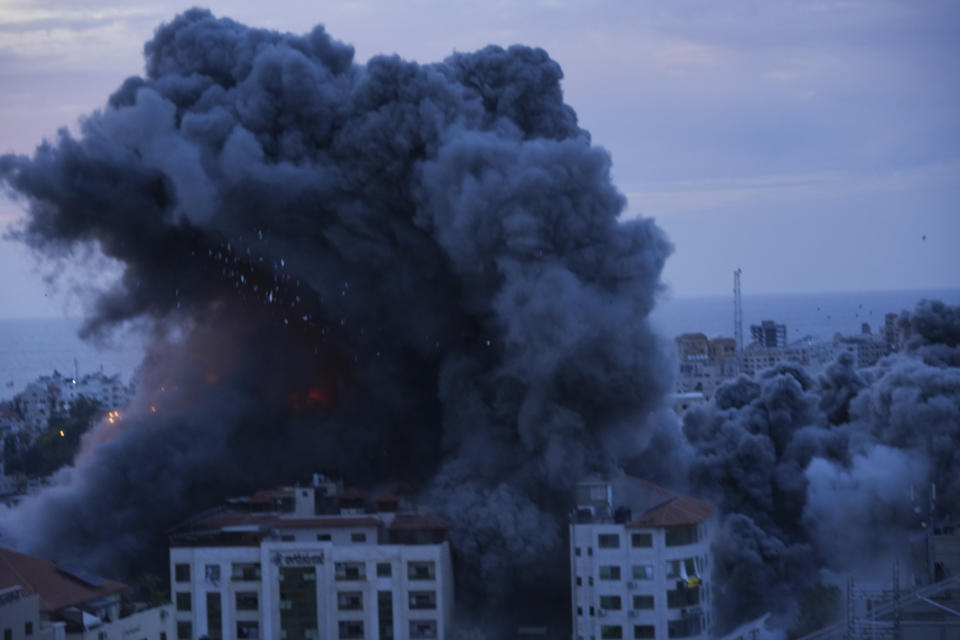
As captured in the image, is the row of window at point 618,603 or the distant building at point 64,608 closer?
the distant building at point 64,608

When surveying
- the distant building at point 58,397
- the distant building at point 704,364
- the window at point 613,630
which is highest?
the distant building at point 704,364

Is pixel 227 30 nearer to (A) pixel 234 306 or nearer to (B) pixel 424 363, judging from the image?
(A) pixel 234 306

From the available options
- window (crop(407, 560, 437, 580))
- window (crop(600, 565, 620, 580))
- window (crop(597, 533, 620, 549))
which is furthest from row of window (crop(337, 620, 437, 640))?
window (crop(597, 533, 620, 549))

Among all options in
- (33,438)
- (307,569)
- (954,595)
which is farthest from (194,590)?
(33,438)

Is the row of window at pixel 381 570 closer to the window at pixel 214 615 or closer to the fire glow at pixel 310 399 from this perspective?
the window at pixel 214 615

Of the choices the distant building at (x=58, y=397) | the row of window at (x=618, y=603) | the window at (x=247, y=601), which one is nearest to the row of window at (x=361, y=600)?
the window at (x=247, y=601)

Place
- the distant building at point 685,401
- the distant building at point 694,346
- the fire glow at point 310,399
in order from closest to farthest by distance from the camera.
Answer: the fire glow at point 310,399 < the distant building at point 685,401 < the distant building at point 694,346

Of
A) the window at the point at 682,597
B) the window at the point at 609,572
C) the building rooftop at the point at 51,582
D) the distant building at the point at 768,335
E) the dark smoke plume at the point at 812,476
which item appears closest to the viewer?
the building rooftop at the point at 51,582
